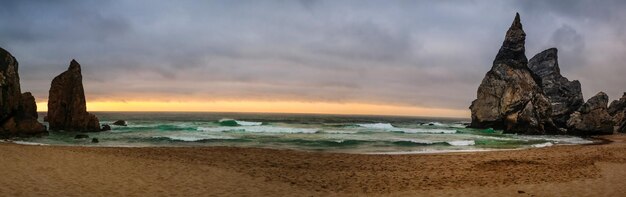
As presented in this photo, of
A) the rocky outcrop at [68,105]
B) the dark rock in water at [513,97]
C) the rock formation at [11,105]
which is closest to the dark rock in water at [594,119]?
the dark rock in water at [513,97]

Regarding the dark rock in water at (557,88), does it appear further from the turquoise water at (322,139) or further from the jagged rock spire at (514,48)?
the turquoise water at (322,139)

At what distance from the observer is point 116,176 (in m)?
15.7

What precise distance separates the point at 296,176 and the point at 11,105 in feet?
118

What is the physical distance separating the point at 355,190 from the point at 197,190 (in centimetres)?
545

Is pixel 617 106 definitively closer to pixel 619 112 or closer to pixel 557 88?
pixel 619 112

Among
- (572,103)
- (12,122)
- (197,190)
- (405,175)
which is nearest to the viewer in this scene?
(197,190)

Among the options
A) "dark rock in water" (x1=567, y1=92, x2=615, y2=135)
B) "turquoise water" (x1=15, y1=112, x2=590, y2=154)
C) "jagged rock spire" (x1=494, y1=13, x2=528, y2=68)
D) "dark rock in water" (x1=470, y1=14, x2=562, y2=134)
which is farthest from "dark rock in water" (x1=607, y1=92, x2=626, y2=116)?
"turquoise water" (x1=15, y1=112, x2=590, y2=154)

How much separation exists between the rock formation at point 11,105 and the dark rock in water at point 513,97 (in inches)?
2412

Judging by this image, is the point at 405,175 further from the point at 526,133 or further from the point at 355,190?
the point at 526,133

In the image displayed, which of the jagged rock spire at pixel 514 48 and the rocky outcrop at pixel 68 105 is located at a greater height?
the jagged rock spire at pixel 514 48

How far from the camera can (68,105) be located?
52.6 metres

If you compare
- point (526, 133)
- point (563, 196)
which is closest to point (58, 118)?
point (563, 196)

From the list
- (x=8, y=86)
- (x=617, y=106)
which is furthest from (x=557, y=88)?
(x=8, y=86)

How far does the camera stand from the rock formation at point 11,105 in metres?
38.8
